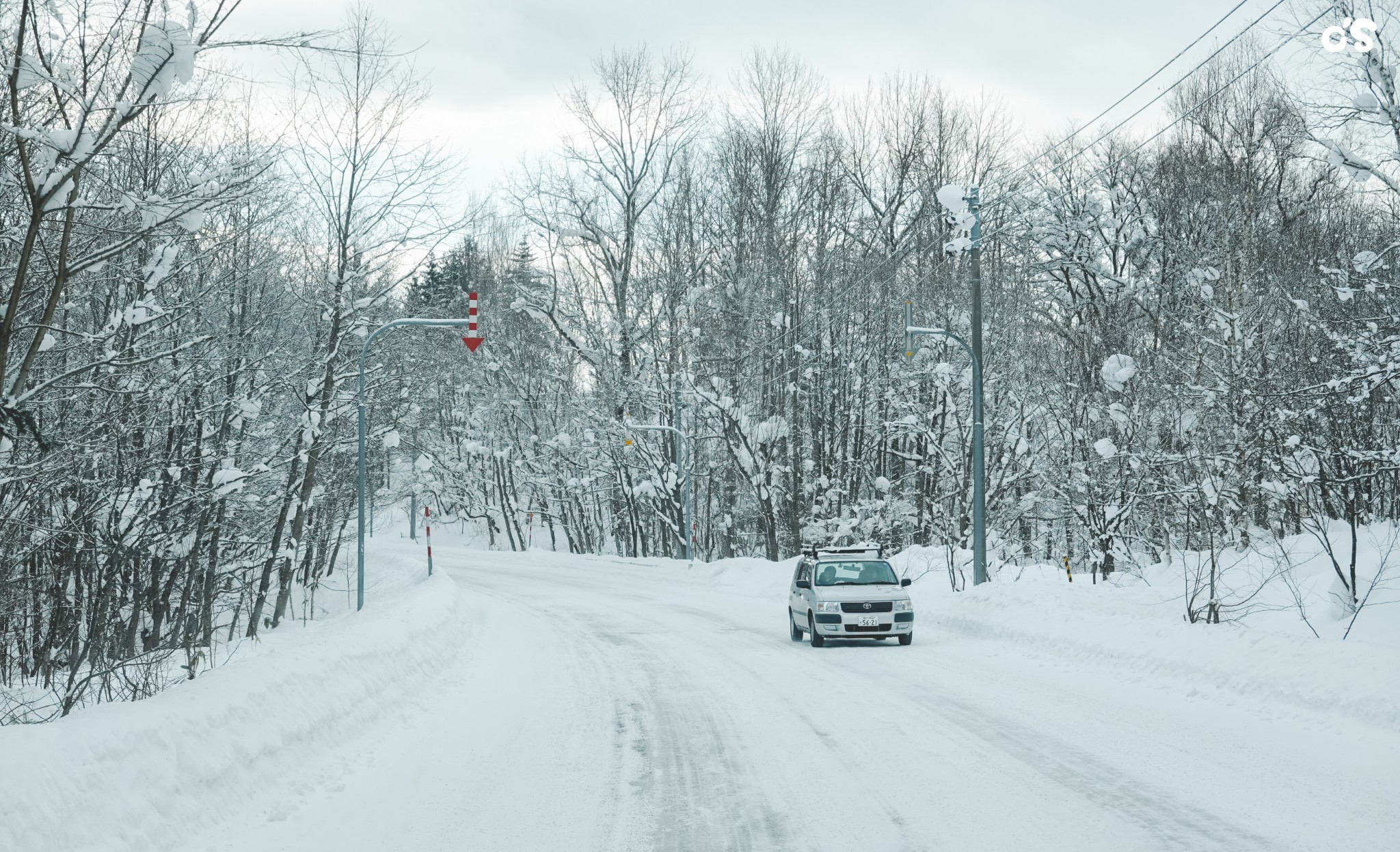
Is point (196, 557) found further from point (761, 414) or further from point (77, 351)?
point (761, 414)

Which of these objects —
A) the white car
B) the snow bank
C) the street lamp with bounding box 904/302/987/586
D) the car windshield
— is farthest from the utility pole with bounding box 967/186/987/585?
the car windshield

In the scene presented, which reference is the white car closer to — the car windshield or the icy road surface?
the car windshield

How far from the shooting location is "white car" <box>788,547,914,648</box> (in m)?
17.8

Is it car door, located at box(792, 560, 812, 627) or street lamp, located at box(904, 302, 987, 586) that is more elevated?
street lamp, located at box(904, 302, 987, 586)

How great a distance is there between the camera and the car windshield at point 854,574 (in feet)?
61.9

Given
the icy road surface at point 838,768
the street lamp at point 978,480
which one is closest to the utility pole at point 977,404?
the street lamp at point 978,480

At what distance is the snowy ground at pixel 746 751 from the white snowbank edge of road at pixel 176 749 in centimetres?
2

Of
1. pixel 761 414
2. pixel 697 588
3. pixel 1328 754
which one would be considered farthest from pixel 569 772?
pixel 761 414

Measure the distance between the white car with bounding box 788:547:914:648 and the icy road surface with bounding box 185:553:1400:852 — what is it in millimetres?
2758

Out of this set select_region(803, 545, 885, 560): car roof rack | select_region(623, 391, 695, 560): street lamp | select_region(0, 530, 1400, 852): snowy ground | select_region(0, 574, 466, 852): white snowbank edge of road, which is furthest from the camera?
select_region(623, 391, 695, 560): street lamp

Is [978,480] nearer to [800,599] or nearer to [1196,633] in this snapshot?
[800,599]

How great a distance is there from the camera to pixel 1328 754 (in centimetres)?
851

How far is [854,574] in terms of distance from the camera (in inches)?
755

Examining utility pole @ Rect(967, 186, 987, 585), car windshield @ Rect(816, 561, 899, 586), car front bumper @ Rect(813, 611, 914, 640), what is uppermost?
utility pole @ Rect(967, 186, 987, 585)
